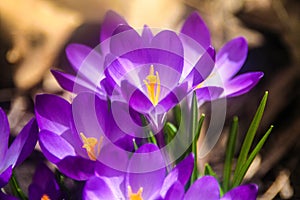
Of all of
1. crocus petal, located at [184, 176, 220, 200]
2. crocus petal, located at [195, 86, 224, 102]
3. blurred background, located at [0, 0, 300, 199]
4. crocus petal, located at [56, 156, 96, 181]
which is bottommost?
blurred background, located at [0, 0, 300, 199]

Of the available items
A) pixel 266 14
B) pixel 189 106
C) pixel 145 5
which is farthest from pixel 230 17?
pixel 189 106

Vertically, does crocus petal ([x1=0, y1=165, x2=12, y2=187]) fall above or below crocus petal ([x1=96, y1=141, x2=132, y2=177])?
below

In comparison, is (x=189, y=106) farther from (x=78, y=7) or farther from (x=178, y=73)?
(x=78, y=7)

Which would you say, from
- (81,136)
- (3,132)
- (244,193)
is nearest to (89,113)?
(81,136)

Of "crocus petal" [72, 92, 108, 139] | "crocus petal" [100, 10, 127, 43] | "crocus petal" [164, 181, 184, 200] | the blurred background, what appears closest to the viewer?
"crocus petal" [164, 181, 184, 200]

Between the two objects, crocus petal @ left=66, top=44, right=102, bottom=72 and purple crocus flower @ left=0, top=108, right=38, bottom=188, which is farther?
crocus petal @ left=66, top=44, right=102, bottom=72

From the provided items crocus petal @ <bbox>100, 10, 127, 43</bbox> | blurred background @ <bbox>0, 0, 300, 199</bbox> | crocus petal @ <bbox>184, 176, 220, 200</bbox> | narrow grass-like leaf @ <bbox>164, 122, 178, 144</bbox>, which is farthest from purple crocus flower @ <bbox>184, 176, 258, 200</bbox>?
blurred background @ <bbox>0, 0, 300, 199</bbox>

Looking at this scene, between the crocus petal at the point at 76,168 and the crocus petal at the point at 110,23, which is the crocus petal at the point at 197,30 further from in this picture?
the crocus petal at the point at 76,168

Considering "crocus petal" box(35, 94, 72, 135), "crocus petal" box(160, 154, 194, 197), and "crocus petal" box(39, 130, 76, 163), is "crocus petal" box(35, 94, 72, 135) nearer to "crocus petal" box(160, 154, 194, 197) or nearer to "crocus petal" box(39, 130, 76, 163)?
"crocus petal" box(39, 130, 76, 163)
